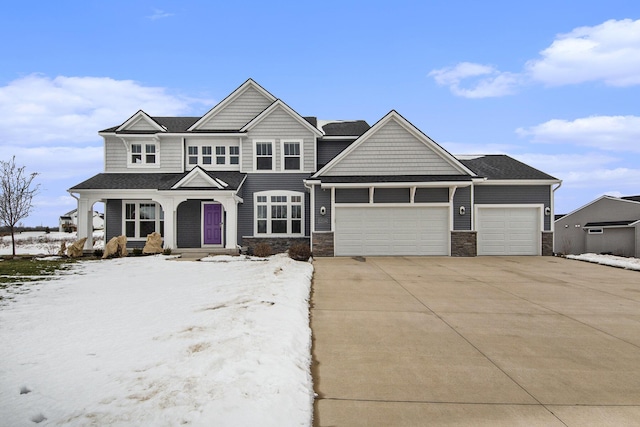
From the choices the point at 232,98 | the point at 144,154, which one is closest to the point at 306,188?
the point at 232,98

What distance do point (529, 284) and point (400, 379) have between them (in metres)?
7.69

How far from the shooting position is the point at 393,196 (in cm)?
1722

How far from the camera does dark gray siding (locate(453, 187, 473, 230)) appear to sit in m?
17.4

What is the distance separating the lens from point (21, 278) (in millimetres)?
10867

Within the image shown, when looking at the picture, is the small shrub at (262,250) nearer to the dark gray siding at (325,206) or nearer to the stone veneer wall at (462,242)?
the dark gray siding at (325,206)

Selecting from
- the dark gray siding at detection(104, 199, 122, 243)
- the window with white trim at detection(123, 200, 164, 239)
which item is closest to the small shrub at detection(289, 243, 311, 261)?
the window with white trim at detection(123, 200, 164, 239)

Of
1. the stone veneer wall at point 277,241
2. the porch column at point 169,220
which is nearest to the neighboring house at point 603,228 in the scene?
the stone veneer wall at point 277,241

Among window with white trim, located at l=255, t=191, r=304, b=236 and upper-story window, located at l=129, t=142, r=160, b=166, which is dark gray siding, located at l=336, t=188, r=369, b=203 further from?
upper-story window, located at l=129, t=142, r=160, b=166

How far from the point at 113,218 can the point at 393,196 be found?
1403 cm

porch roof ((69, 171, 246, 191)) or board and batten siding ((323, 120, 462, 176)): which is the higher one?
board and batten siding ((323, 120, 462, 176))

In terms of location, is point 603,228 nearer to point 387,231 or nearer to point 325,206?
point 387,231

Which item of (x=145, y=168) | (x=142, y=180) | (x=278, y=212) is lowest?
(x=278, y=212)

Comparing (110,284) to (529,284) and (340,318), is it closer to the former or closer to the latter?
(340,318)

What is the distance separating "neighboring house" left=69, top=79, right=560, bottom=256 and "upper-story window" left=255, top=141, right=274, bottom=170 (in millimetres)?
50
